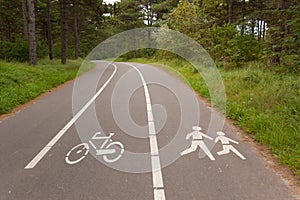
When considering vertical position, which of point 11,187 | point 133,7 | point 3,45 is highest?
point 133,7

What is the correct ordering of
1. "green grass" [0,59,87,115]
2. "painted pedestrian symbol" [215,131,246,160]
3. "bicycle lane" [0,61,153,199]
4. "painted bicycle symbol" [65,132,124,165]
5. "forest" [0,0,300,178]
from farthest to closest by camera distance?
Answer: "green grass" [0,59,87,115]
"forest" [0,0,300,178]
"painted pedestrian symbol" [215,131,246,160]
"painted bicycle symbol" [65,132,124,165]
"bicycle lane" [0,61,153,199]

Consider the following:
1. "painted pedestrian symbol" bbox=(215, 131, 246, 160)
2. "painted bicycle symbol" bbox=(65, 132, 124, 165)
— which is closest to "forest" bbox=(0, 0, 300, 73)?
"painted pedestrian symbol" bbox=(215, 131, 246, 160)

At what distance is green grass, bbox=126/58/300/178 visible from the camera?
15.4 feet

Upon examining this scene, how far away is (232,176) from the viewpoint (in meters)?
3.75

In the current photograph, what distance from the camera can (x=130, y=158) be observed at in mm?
4406

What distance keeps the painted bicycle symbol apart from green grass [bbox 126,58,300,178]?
9.53ft

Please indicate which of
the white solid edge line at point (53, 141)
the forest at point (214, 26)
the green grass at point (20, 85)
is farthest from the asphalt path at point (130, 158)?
the forest at point (214, 26)

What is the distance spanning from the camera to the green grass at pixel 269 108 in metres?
4.70

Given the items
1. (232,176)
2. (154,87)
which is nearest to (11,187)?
(232,176)

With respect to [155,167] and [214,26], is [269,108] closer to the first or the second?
[155,167]

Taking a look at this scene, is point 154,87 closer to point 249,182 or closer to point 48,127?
point 48,127

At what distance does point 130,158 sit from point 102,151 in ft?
2.13

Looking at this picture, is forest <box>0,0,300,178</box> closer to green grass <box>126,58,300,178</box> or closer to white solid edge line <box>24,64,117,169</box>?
green grass <box>126,58,300,178</box>

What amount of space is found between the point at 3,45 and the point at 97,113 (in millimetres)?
16848
